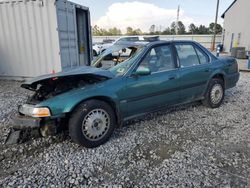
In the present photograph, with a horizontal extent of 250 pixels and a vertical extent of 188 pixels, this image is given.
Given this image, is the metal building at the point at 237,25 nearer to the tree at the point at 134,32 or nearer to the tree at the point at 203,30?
the tree at the point at 203,30

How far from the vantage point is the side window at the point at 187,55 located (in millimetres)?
4182

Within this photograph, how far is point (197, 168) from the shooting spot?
2758 millimetres

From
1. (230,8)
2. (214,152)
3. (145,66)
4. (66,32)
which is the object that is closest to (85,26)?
(66,32)

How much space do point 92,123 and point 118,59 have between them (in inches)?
55.5

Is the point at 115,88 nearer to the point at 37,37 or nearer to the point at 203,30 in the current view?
the point at 37,37

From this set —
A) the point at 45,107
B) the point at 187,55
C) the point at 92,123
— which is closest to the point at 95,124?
the point at 92,123

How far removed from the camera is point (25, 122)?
299cm

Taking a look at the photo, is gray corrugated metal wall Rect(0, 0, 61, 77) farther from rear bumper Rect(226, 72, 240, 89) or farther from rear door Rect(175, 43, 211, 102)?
rear bumper Rect(226, 72, 240, 89)

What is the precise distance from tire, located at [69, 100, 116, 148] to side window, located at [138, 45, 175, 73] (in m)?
0.98

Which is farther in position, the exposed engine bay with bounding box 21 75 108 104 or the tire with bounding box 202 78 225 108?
the tire with bounding box 202 78 225 108

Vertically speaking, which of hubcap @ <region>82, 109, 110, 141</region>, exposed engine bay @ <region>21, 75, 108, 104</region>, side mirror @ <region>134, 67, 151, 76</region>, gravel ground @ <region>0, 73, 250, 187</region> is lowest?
gravel ground @ <region>0, 73, 250, 187</region>

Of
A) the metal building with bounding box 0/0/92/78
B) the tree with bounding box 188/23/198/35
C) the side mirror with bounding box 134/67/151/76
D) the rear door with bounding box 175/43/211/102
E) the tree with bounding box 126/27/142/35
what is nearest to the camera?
the side mirror with bounding box 134/67/151/76

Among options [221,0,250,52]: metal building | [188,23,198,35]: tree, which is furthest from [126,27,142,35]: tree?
[221,0,250,52]: metal building

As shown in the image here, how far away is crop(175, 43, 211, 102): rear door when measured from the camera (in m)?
4.18
